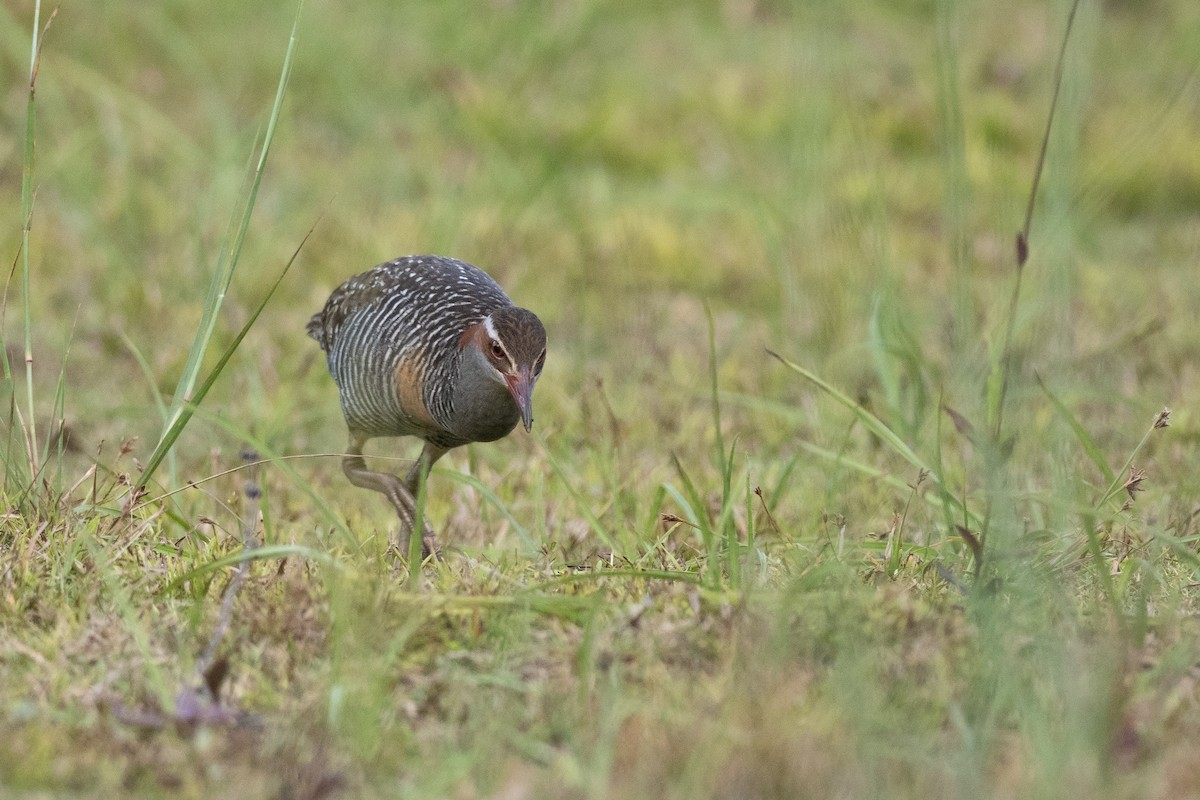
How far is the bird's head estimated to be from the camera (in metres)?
3.87

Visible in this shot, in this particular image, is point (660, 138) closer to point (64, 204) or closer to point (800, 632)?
point (64, 204)

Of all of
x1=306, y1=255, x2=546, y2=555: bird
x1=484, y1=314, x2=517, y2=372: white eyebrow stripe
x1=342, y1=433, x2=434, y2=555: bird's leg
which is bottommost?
x1=342, y1=433, x2=434, y2=555: bird's leg

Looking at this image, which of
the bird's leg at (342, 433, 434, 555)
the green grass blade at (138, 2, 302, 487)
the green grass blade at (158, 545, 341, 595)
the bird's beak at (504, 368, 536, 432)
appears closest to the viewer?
→ the green grass blade at (158, 545, 341, 595)

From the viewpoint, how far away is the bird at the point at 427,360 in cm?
393

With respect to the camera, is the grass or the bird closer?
the grass

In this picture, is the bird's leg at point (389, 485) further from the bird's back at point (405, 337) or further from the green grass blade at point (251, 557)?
the green grass blade at point (251, 557)

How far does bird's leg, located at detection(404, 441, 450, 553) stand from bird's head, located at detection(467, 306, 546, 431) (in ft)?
1.03

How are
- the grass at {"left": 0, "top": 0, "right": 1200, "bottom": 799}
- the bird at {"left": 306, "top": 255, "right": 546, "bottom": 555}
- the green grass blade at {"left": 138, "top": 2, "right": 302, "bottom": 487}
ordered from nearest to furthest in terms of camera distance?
the grass at {"left": 0, "top": 0, "right": 1200, "bottom": 799}, the green grass blade at {"left": 138, "top": 2, "right": 302, "bottom": 487}, the bird at {"left": 306, "top": 255, "right": 546, "bottom": 555}

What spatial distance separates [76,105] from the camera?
882cm

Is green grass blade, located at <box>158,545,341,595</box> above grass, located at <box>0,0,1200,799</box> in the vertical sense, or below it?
above

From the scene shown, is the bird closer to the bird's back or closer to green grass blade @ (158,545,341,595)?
the bird's back

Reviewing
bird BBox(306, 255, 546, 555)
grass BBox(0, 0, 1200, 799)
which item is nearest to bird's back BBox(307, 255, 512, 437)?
bird BBox(306, 255, 546, 555)

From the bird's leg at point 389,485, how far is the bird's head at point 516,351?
576mm

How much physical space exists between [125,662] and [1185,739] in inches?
78.9
